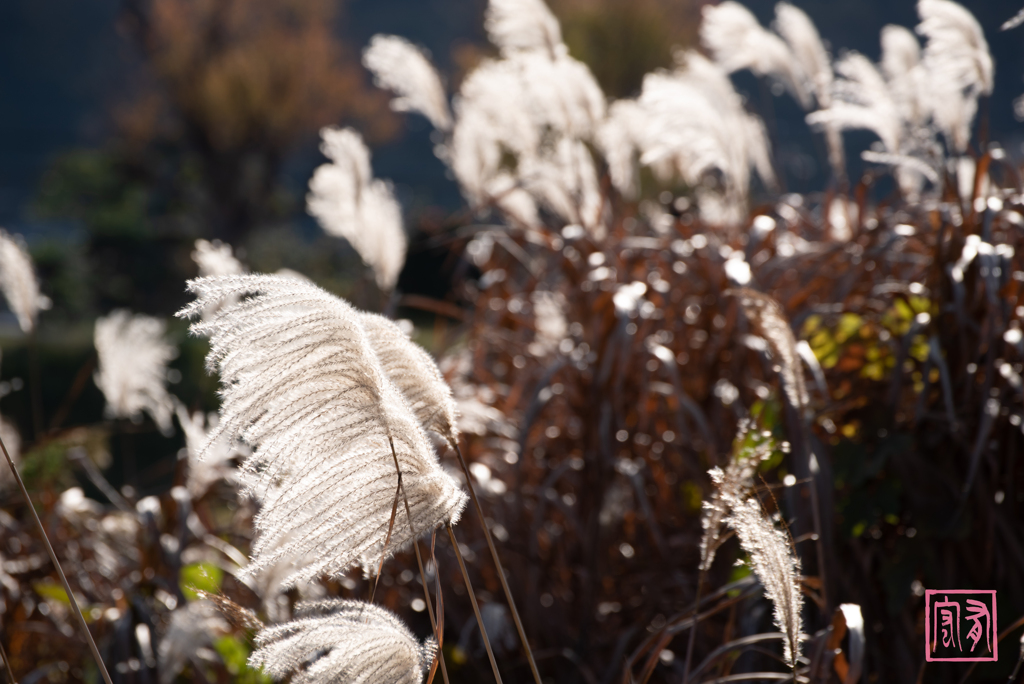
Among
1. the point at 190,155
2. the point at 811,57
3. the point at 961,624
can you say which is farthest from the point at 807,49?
the point at 190,155

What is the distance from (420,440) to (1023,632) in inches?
56.7

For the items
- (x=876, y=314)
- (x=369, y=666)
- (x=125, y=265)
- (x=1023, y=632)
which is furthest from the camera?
(x=125, y=265)

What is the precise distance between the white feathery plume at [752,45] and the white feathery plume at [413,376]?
2.69 metres

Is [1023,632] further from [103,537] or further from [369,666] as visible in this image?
[103,537]

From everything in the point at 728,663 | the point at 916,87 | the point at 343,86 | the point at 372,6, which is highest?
the point at 372,6

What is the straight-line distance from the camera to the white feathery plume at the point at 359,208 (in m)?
2.48

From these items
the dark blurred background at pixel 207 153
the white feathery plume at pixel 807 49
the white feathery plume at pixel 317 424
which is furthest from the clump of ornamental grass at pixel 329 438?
the dark blurred background at pixel 207 153

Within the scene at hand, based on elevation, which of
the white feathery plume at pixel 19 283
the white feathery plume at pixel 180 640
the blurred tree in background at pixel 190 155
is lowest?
the white feathery plume at pixel 180 640

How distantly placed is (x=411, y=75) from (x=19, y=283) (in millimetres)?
1641

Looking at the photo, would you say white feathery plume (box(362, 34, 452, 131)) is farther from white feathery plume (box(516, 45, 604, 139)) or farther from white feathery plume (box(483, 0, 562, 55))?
white feathery plume (box(516, 45, 604, 139))

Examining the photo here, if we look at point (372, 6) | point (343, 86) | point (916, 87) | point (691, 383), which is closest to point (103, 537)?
point (691, 383)

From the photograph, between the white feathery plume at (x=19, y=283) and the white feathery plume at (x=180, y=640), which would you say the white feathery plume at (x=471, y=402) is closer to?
the white feathery plume at (x=180, y=640)

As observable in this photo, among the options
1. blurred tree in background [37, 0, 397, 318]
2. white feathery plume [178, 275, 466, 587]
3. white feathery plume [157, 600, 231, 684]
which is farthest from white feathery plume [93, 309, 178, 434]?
blurred tree in background [37, 0, 397, 318]

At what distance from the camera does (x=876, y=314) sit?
7.27 ft
